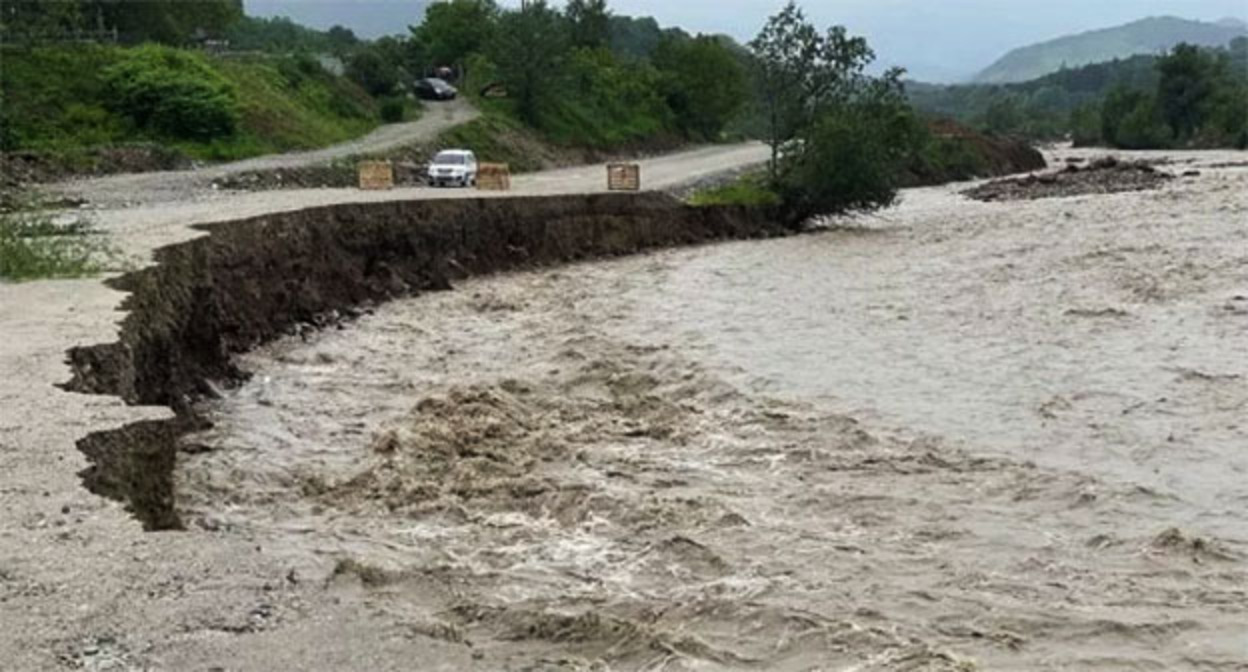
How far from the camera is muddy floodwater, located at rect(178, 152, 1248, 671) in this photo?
9.30 meters

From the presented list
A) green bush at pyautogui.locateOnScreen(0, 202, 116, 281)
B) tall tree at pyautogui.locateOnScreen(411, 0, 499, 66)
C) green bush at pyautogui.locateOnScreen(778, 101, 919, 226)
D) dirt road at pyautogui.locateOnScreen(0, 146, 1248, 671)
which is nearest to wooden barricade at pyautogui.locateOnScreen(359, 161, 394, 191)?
dirt road at pyautogui.locateOnScreen(0, 146, 1248, 671)

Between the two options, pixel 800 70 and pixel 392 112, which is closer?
pixel 800 70

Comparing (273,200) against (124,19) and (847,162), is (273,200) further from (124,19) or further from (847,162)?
(124,19)

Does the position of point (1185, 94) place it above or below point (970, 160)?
above

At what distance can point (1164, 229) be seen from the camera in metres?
39.7

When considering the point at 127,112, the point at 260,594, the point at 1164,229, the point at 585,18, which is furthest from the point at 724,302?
the point at 585,18

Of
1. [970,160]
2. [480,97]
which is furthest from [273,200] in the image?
[970,160]

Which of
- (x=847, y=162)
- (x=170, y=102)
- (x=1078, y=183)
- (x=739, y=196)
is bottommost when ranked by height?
(x=1078, y=183)

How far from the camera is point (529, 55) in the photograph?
72.4 meters

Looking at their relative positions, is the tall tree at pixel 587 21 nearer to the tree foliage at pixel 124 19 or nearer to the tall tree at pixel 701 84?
the tall tree at pixel 701 84

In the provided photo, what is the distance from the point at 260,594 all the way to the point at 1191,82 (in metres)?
126

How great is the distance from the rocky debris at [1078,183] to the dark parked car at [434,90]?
97.9 ft

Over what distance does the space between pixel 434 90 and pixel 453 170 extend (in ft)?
Result: 114

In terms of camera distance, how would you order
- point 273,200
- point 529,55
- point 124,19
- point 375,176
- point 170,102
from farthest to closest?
point 529,55 → point 124,19 → point 170,102 → point 375,176 → point 273,200
